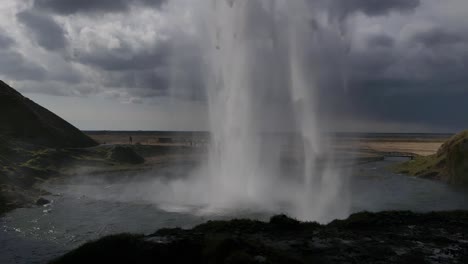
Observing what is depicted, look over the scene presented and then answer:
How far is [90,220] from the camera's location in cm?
4175

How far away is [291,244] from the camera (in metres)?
25.5

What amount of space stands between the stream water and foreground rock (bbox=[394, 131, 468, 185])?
5359 mm

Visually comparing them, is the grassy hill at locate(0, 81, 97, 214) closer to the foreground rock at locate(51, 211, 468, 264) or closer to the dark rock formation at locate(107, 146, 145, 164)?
the dark rock formation at locate(107, 146, 145, 164)

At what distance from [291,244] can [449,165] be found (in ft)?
218

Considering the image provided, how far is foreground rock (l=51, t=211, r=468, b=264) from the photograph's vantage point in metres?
22.1

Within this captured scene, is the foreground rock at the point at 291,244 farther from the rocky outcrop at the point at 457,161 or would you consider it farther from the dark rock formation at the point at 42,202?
the rocky outcrop at the point at 457,161

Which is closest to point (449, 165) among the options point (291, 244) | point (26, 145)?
point (291, 244)

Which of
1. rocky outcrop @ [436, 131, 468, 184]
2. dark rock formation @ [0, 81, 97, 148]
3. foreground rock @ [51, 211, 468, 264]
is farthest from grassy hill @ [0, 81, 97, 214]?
rocky outcrop @ [436, 131, 468, 184]

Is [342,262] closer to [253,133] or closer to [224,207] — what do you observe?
[224,207]

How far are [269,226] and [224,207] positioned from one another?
15.6 m

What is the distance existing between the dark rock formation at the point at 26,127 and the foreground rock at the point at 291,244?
9428cm

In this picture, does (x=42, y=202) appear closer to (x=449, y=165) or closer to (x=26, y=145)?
(x=26, y=145)

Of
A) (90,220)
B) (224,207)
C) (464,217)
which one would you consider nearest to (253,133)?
(224,207)

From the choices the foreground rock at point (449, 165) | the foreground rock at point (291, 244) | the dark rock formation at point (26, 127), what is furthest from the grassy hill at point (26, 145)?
the foreground rock at point (449, 165)
